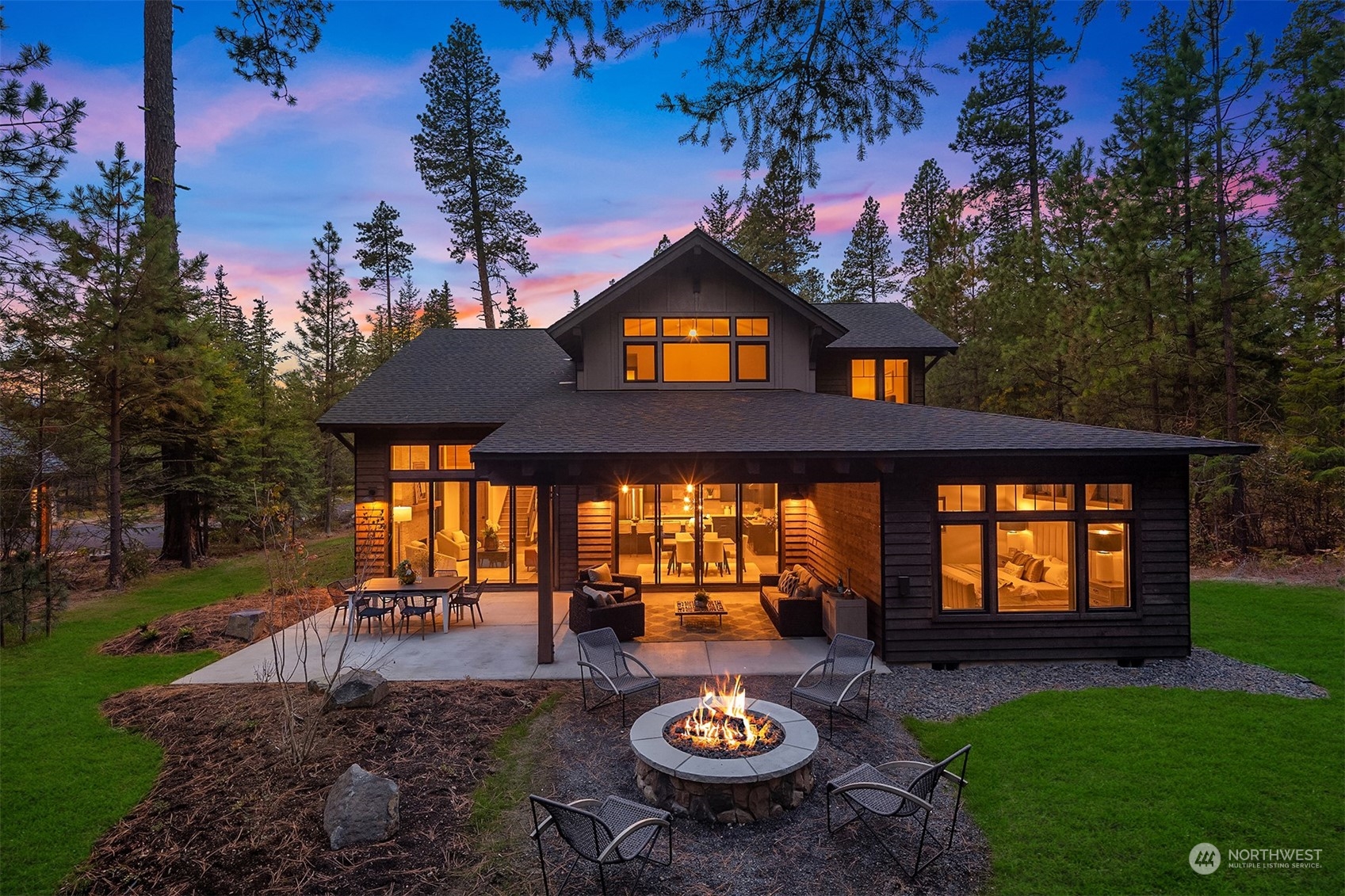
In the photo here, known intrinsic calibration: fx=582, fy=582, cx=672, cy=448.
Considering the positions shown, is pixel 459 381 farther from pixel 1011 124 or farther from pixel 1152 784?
pixel 1011 124

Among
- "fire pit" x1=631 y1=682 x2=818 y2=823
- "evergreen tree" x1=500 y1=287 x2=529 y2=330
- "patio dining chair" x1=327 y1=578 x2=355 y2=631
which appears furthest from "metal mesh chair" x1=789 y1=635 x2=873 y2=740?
"evergreen tree" x1=500 y1=287 x2=529 y2=330

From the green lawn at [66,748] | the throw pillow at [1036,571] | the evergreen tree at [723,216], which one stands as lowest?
the green lawn at [66,748]

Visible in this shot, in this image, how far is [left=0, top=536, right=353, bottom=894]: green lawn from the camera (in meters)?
4.26

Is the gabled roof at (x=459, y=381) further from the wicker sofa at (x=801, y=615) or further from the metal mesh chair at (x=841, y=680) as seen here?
the metal mesh chair at (x=841, y=680)

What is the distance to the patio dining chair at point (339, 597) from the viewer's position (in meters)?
→ 9.80

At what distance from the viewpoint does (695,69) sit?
3555 mm

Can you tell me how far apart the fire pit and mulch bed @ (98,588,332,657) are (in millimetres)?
5372

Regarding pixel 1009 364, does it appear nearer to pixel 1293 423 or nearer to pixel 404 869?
pixel 1293 423

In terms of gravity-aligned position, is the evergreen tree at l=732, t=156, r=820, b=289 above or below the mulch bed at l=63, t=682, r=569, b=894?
above

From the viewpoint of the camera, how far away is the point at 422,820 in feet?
15.1

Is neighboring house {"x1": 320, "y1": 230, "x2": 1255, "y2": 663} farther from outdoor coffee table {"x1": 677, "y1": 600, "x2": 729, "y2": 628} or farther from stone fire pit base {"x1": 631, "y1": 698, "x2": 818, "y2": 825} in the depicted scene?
stone fire pit base {"x1": 631, "y1": 698, "x2": 818, "y2": 825}

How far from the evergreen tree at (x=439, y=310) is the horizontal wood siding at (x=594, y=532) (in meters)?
25.5

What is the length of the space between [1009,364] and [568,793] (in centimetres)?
1830

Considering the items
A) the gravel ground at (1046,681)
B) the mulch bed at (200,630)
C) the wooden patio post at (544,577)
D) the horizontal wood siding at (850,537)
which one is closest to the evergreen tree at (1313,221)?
the gravel ground at (1046,681)
